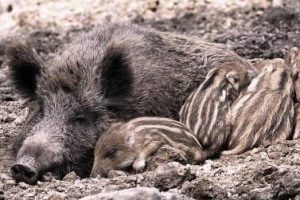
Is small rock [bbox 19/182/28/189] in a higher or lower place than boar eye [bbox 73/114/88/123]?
lower

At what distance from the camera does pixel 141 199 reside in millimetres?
4602

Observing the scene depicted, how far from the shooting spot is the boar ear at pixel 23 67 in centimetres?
668

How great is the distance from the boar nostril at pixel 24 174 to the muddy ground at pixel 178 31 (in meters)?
0.06

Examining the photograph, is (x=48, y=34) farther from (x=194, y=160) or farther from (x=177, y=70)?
(x=194, y=160)

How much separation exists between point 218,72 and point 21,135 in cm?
148

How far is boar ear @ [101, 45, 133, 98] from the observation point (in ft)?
Answer: 21.3

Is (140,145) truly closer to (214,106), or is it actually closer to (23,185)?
(214,106)

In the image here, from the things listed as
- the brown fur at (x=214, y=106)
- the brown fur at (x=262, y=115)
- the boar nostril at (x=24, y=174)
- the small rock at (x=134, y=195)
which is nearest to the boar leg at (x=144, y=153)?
the brown fur at (x=214, y=106)

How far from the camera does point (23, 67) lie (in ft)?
22.1

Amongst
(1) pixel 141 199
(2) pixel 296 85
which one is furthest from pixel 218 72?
(1) pixel 141 199

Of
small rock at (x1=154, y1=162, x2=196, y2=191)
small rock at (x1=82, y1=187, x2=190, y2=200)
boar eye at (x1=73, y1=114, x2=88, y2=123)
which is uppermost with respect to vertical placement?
small rock at (x1=82, y1=187, x2=190, y2=200)

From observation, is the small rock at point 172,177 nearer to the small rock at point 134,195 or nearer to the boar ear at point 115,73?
the small rock at point 134,195

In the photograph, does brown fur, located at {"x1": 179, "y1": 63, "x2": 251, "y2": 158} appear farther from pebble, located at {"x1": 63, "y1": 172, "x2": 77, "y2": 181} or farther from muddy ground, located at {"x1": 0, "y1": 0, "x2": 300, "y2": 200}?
pebble, located at {"x1": 63, "y1": 172, "x2": 77, "y2": 181}

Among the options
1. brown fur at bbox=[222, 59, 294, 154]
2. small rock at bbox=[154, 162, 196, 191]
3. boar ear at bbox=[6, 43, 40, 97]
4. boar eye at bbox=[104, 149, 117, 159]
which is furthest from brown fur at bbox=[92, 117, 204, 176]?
boar ear at bbox=[6, 43, 40, 97]
